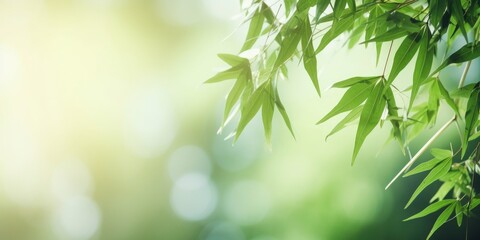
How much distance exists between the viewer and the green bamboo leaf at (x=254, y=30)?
0.85 metres

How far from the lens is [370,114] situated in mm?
760

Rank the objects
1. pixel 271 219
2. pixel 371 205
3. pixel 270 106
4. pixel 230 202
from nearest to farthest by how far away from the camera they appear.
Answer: pixel 270 106, pixel 371 205, pixel 271 219, pixel 230 202

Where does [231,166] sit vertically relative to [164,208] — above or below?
above

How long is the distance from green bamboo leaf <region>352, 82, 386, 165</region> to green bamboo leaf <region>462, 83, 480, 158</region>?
13cm

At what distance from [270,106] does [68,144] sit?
6511 mm

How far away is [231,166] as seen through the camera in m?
6.35

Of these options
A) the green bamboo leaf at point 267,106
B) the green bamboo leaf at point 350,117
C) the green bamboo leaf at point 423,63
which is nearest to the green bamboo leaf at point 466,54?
the green bamboo leaf at point 423,63

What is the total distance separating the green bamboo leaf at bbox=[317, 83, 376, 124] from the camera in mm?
771

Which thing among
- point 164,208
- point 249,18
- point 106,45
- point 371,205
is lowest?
point 164,208

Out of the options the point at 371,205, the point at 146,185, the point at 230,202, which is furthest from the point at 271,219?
the point at 146,185

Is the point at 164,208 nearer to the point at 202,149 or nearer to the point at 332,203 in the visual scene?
the point at 202,149

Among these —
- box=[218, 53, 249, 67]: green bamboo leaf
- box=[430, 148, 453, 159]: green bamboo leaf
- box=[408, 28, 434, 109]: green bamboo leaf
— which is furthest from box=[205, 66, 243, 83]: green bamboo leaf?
box=[430, 148, 453, 159]: green bamboo leaf

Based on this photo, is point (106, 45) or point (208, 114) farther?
point (106, 45)

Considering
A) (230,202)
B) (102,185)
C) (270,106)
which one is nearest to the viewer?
Answer: (270,106)
